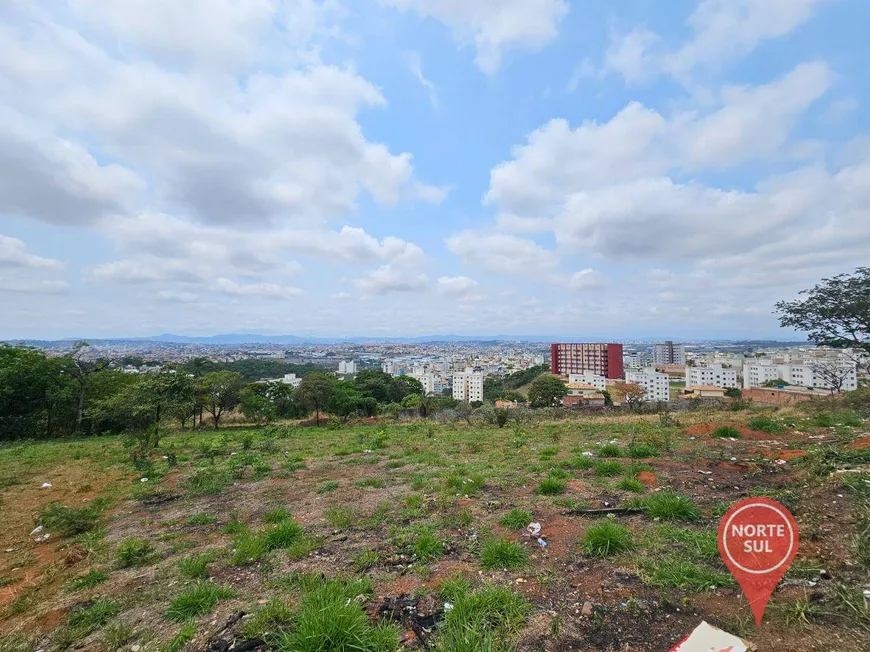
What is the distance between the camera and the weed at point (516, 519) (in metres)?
4.67

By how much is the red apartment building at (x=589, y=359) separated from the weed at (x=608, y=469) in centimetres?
11100

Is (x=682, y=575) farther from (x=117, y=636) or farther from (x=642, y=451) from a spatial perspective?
(x=642, y=451)

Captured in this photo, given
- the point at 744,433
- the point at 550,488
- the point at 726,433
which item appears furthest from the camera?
the point at 744,433

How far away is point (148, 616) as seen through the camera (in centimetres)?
334

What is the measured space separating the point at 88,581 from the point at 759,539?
649 centimetres

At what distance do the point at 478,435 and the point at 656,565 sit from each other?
1005 cm

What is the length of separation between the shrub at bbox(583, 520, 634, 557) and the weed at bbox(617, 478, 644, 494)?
1945mm

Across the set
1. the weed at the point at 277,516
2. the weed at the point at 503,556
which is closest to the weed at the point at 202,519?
the weed at the point at 277,516

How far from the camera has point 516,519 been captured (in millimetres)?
4754

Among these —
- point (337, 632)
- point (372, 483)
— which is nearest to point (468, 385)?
point (372, 483)

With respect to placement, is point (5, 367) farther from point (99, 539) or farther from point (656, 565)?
point (656, 565)

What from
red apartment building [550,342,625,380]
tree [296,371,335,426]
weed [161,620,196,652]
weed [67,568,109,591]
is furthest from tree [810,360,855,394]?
red apartment building [550,342,625,380]

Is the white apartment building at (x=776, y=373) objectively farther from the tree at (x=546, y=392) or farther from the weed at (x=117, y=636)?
the weed at (x=117, y=636)

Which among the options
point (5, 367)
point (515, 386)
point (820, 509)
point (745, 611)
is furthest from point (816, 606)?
point (515, 386)
